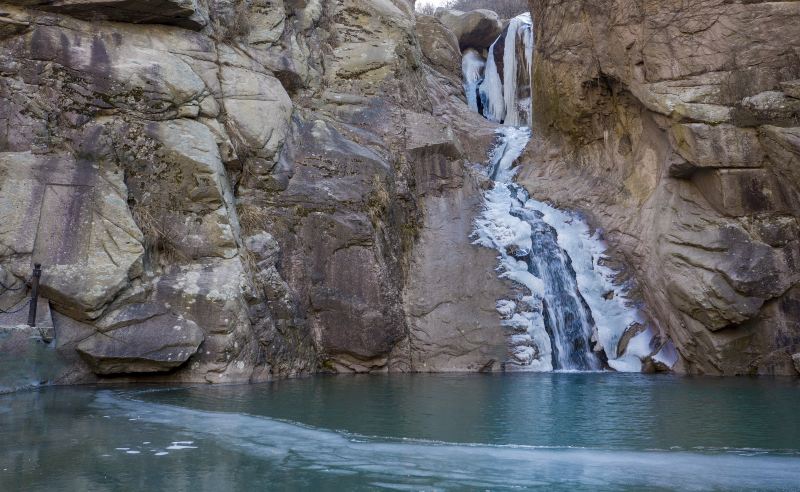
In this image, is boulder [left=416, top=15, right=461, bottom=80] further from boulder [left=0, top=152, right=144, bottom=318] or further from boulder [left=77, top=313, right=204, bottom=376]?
boulder [left=77, top=313, right=204, bottom=376]

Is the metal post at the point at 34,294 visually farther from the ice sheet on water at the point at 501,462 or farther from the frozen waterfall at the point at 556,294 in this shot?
the frozen waterfall at the point at 556,294

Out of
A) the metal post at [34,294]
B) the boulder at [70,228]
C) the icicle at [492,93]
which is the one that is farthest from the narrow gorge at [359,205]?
the icicle at [492,93]

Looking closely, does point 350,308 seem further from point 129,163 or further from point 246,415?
point 246,415

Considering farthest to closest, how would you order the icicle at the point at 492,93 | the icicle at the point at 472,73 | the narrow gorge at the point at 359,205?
1. the icicle at the point at 472,73
2. the icicle at the point at 492,93
3. the narrow gorge at the point at 359,205

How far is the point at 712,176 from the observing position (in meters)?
14.2

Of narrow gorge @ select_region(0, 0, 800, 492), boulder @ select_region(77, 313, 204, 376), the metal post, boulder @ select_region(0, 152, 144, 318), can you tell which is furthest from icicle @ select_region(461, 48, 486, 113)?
the metal post

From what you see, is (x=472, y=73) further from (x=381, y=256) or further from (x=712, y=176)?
(x=381, y=256)

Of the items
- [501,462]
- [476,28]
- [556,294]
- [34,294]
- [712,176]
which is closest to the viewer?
[501,462]

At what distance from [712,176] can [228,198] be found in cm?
935

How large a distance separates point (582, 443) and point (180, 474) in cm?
345

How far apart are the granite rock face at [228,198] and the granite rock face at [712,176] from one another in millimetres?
3651

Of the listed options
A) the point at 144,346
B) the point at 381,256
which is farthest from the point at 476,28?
the point at 144,346

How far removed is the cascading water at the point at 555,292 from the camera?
14516 millimetres

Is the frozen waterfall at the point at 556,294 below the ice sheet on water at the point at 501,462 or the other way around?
the other way around
